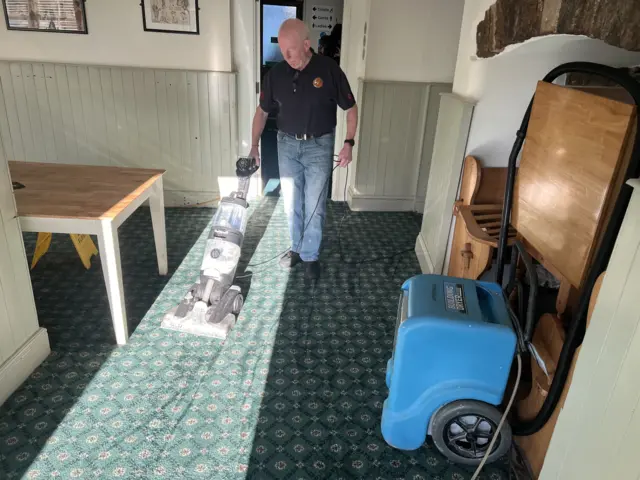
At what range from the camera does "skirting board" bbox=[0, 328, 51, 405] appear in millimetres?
1937

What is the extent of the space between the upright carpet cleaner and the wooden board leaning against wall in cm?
128

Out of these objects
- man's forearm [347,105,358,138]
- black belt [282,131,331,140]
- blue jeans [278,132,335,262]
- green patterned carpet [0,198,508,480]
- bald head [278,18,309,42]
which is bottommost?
green patterned carpet [0,198,508,480]

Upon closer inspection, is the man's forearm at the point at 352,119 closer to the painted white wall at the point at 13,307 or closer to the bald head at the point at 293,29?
the bald head at the point at 293,29

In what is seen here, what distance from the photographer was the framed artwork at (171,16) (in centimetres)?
370

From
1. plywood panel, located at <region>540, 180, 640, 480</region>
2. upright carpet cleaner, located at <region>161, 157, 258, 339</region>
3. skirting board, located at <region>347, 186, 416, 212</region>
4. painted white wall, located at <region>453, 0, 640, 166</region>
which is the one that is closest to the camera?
plywood panel, located at <region>540, 180, 640, 480</region>

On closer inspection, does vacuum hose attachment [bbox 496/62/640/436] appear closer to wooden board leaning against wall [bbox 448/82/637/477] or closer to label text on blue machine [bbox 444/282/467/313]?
wooden board leaning against wall [bbox 448/82/637/477]

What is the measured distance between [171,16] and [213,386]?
9.81 ft

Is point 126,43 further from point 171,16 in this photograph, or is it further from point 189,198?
point 189,198

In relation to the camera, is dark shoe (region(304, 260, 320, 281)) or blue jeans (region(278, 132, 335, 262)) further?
dark shoe (region(304, 260, 320, 281))

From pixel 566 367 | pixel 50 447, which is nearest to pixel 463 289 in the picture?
pixel 566 367

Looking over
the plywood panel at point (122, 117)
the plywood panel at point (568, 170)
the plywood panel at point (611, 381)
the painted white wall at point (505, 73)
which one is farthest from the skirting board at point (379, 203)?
the plywood panel at point (611, 381)

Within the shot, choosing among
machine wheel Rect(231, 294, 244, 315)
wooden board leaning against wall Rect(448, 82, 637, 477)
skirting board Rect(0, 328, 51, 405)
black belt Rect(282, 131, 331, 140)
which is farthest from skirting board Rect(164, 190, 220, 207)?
wooden board leaning against wall Rect(448, 82, 637, 477)

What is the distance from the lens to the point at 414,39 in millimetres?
3914

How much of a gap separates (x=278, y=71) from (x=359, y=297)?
1.42m
